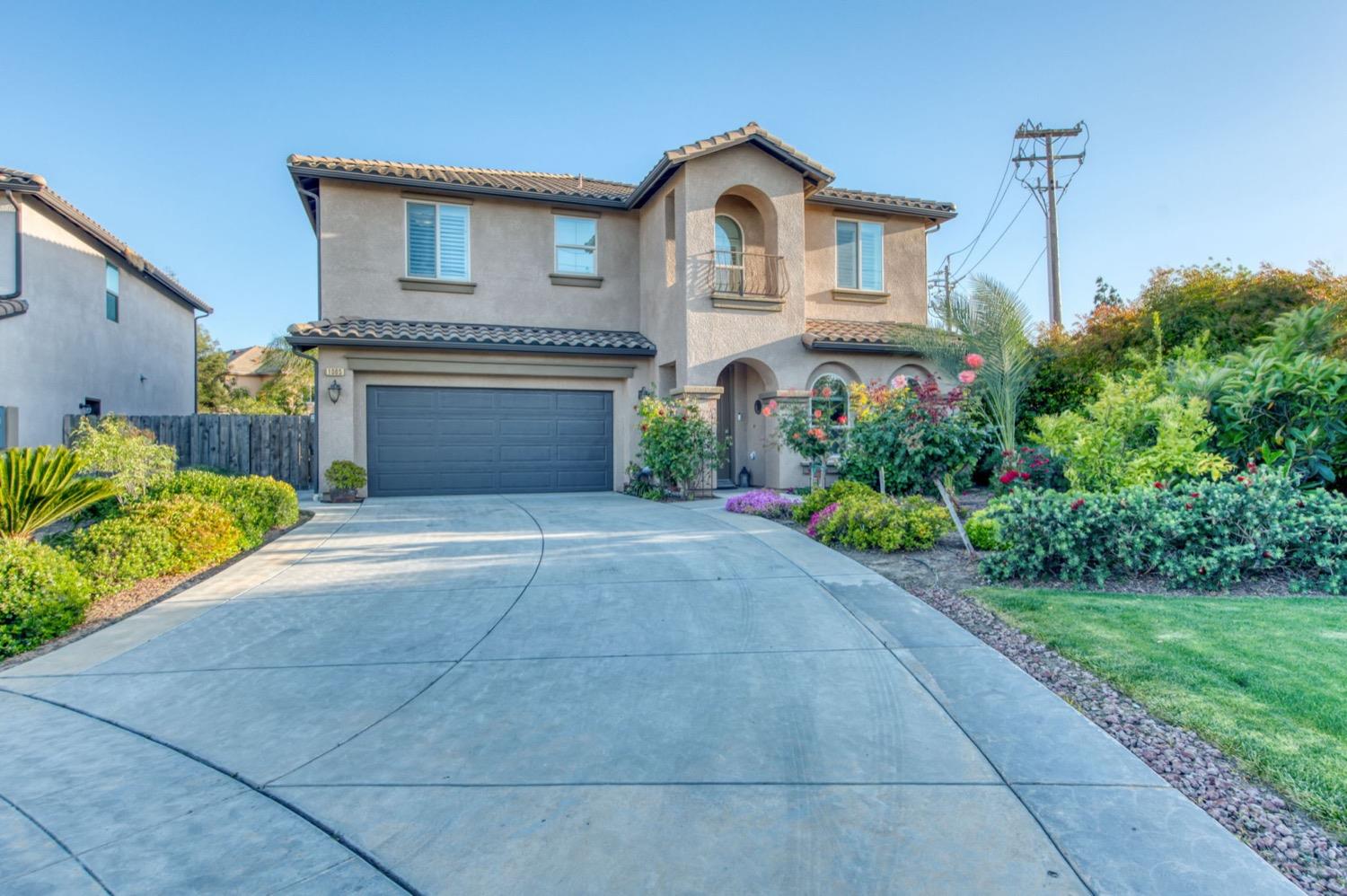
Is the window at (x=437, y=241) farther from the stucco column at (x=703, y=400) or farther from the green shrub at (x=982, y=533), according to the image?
the green shrub at (x=982, y=533)

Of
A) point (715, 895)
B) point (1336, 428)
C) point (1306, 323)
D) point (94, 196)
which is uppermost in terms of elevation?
point (94, 196)

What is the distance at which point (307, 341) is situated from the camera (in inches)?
551

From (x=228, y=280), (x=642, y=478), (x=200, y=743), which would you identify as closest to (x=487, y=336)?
(x=642, y=478)

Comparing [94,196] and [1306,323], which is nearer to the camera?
[1306,323]

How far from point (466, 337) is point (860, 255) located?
9.61 meters

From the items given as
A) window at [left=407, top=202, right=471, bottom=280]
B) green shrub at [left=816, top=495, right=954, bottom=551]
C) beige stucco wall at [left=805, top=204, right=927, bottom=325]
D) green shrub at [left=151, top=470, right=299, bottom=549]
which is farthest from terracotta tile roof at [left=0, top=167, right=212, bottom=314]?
green shrub at [left=816, top=495, right=954, bottom=551]

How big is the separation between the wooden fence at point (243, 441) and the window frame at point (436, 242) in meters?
4.16

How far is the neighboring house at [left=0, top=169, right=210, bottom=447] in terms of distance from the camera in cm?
1359

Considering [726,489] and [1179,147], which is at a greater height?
[1179,147]

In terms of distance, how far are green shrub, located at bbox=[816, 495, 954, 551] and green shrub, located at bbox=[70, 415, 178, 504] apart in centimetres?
881

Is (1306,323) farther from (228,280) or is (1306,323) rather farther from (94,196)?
(228,280)

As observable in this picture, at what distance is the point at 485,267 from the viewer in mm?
16141

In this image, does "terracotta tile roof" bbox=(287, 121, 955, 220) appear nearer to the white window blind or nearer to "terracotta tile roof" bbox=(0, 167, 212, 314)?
the white window blind

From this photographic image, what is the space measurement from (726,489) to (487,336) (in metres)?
6.20
